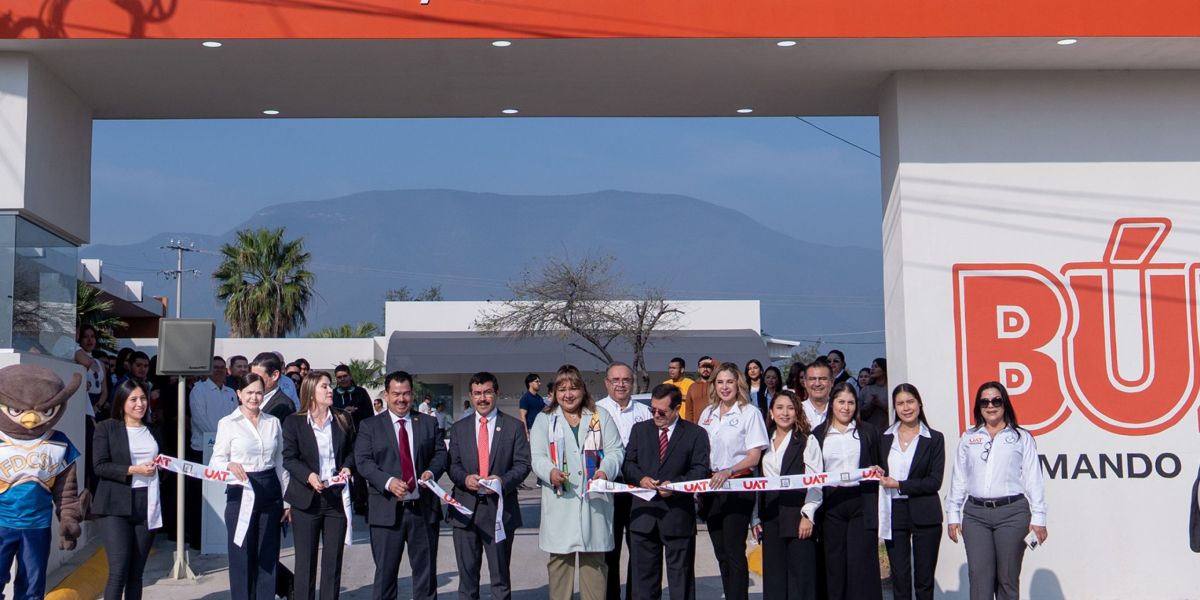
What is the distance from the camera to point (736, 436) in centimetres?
913

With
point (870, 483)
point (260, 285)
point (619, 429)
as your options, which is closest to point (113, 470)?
point (619, 429)

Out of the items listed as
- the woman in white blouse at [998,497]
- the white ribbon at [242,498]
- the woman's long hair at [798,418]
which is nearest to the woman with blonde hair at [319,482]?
the white ribbon at [242,498]

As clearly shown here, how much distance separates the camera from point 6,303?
32.9 feet

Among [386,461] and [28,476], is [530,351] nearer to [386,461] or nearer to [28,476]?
[386,461]

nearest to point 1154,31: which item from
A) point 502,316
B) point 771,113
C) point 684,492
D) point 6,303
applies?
point 771,113

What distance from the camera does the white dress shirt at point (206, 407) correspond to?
1235 centimetres

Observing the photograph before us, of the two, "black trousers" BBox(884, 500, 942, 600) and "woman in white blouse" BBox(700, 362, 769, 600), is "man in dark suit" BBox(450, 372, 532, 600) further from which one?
"black trousers" BBox(884, 500, 942, 600)

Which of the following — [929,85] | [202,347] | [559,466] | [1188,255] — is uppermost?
[929,85]

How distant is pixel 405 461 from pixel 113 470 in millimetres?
2007

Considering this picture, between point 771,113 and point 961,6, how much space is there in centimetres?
287

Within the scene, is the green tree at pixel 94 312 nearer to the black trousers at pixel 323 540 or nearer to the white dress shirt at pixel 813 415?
the black trousers at pixel 323 540

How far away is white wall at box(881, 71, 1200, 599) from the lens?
1038 centimetres

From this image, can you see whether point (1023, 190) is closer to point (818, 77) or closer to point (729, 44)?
point (818, 77)

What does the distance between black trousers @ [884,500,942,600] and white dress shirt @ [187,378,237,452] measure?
7.02 m
